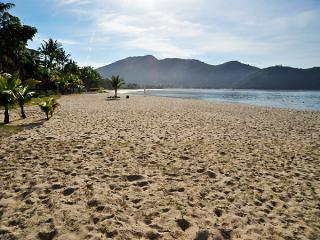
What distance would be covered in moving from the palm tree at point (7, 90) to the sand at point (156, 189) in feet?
19.4

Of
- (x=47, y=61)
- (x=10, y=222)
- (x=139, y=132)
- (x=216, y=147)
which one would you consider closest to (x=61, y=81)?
(x=47, y=61)

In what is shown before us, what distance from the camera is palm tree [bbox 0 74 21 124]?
1588 cm

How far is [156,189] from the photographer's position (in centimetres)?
636

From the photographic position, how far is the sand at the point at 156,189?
473 centimetres

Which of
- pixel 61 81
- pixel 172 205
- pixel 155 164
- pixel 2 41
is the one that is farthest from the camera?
pixel 61 81

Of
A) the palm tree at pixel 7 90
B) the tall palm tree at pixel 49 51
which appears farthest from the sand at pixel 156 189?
the tall palm tree at pixel 49 51

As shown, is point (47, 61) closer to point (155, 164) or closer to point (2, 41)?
point (2, 41)

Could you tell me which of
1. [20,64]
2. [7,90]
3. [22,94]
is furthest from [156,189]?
[20,64]

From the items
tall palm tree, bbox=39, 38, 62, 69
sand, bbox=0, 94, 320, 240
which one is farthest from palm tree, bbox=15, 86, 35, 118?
tall palm tree, bbox=39, 38, 62, 69

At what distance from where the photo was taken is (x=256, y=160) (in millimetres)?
9078

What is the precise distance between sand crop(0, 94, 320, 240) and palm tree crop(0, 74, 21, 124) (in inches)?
233

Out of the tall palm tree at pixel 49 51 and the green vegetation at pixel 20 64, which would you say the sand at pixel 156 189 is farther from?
the tall palm tree at pixel 49 51

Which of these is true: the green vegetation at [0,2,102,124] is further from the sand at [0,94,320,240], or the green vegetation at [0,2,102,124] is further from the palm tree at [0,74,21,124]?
the sand at [0,94,320,240]

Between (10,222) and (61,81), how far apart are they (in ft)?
201
